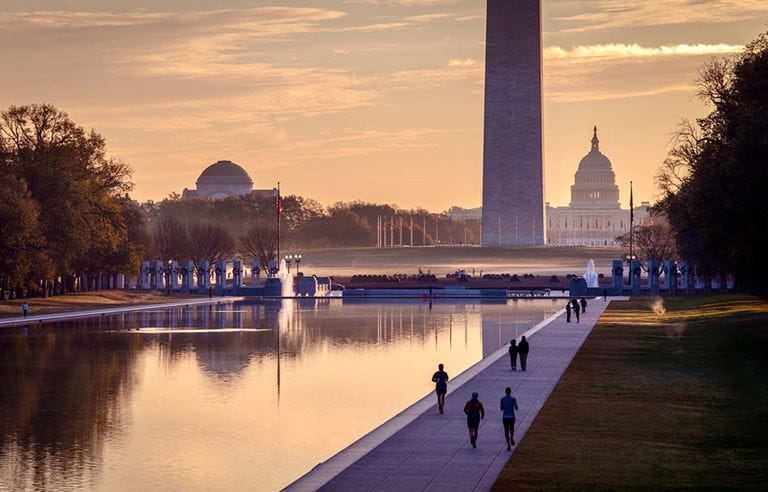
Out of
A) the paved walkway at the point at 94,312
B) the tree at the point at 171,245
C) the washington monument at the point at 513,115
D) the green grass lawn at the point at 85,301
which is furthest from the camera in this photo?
the washington monument at the point at 513,115

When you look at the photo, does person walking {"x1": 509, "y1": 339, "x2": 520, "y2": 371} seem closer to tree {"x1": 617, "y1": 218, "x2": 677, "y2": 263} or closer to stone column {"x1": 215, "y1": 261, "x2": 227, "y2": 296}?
stone column {"x1": 215, "y1": 261, "x2": 227, "y2": 296}

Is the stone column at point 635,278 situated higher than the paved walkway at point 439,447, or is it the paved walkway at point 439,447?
the stone column at point 635,278

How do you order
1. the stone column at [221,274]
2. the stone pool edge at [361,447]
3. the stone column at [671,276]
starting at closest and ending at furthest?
the stone pool edge at [361,447] → the stone column at [671,276] → the stone column at [221,274]

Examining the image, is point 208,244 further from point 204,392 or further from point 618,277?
point 204,392

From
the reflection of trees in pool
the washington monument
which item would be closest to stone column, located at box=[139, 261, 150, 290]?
the washington monument

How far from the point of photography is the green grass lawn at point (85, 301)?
76125 mm

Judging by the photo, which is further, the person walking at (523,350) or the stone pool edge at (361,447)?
the person walking at (523,350)

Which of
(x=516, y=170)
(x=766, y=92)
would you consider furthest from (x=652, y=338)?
(x=516, y=170)

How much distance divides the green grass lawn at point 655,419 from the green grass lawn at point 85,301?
3527cm

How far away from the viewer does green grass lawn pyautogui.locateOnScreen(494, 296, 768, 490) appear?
22719 millimetres

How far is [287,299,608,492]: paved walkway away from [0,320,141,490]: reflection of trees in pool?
445cm

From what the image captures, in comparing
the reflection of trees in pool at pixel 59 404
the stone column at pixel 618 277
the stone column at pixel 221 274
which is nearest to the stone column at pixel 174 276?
the stone column at pixel 221 274

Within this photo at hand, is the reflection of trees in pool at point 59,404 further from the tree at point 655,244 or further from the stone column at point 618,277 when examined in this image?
the tree at point 655,244

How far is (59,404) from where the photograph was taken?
3281 centimetres
